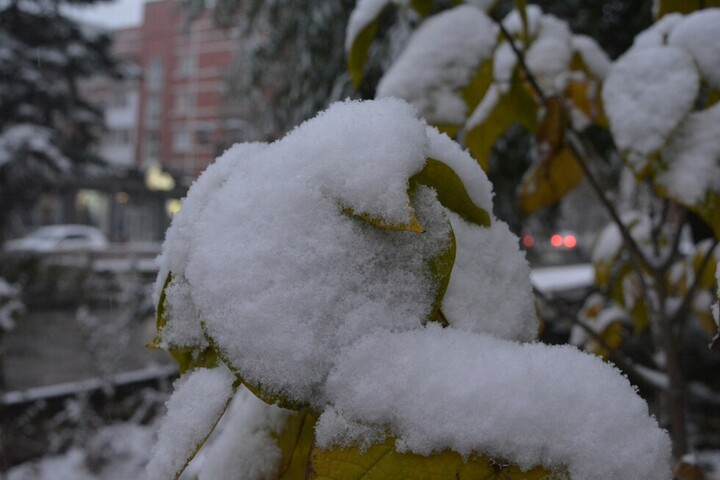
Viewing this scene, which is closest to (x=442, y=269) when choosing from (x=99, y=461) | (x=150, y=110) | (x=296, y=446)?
(x=296, y=446)

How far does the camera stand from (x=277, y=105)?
434 centimetres

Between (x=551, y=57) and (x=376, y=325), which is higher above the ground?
(x=551, y=57)

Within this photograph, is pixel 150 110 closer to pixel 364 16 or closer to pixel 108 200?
pixel 108 200

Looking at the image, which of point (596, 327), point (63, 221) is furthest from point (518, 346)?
point (63, 221)

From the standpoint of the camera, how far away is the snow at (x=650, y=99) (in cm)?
61

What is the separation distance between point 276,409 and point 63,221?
22480mm

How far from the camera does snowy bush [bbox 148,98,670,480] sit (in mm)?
290

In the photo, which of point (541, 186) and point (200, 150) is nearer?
point (541, 186)

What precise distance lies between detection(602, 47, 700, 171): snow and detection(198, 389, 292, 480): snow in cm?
46

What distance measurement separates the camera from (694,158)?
61 cm

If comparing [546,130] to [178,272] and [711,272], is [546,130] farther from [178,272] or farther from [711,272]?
[178,272]

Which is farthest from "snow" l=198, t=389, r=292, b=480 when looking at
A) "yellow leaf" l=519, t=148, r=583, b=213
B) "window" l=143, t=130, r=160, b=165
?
"window" l=143, t=130, r=160, b=165

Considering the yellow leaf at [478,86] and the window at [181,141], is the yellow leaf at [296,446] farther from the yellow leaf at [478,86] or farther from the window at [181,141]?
the window at [181,141]

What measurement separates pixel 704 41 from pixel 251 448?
0.63 m
